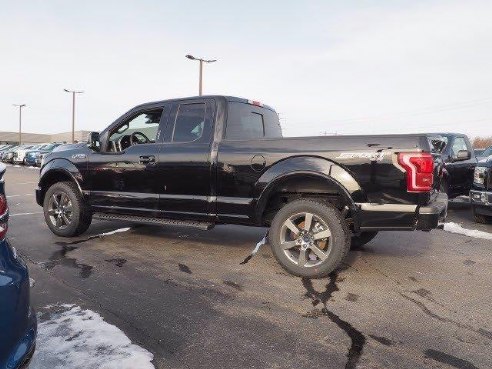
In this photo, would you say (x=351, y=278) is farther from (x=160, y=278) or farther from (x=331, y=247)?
(x=160, y=278)

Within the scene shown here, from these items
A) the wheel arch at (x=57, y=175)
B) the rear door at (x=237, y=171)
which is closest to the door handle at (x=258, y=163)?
the rear door at (x=237, y=171)

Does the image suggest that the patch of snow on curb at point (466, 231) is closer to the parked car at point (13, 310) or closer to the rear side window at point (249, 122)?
the rear side window at point (249, 122)

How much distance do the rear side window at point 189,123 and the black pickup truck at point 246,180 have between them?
0.01 metres

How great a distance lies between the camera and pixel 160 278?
4227 mm

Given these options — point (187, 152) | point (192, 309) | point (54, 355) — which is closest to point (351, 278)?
point (192, 309)

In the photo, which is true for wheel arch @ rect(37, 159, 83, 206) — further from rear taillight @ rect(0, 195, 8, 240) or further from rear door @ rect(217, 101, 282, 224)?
rear taillight @ rect(0, 195, 8, 240)

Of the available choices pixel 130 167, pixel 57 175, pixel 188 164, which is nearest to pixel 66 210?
pixel 57 175

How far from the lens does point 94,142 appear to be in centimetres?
579

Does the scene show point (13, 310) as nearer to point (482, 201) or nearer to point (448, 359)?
point (448, 359)

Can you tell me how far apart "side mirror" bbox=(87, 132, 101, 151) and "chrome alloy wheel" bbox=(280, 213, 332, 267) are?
2975mm

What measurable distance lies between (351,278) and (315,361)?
1.84 metres

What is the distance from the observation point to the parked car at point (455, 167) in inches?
339

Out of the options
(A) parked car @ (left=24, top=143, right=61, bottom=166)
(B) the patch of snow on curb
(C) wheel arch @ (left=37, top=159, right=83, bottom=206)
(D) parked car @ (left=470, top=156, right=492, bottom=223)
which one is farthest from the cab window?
(A) parked car @ (left=24, top=143, right=61, bottom=166)

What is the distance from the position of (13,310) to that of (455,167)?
8825mm
